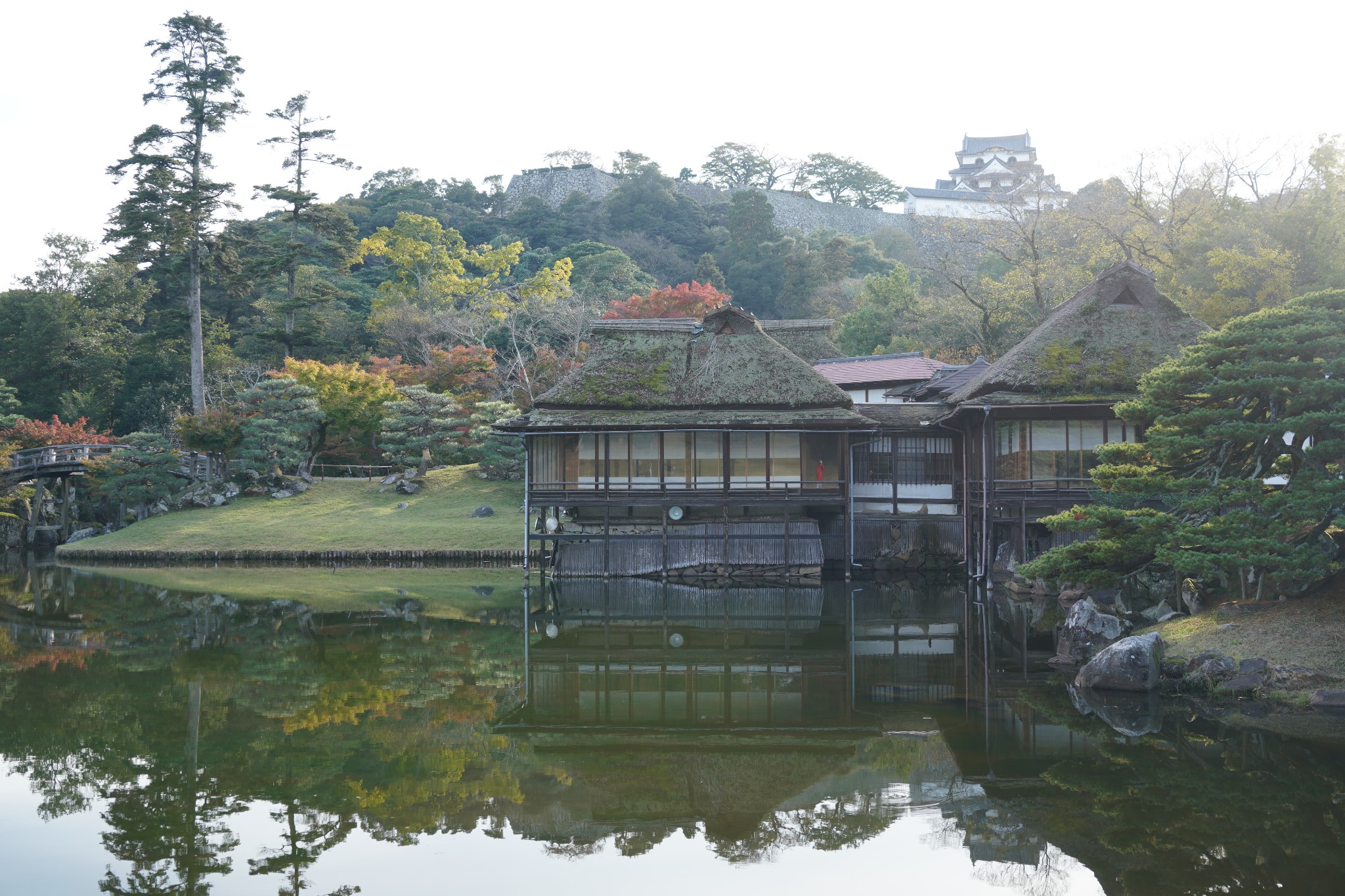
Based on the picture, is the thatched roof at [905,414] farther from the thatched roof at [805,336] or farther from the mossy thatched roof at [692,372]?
the thatched roof at [805,336]

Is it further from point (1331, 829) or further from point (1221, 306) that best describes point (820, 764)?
point (1221, 306)

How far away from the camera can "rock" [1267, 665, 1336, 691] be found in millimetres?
11312

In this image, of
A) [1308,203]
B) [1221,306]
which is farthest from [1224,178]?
[1221,306]

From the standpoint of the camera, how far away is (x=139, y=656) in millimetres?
14797

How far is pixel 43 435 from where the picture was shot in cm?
3472

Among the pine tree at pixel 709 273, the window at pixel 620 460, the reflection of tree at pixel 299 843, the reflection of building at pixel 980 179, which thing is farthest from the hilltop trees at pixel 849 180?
the reflection of tree at pixel 299 843

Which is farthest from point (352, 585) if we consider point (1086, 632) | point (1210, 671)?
point (1210, 671)

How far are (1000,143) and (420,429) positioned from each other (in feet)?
222

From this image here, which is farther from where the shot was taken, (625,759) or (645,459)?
(645,459)

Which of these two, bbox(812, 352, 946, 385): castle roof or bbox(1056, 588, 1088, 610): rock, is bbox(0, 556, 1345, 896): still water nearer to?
bbox(1056, 588, 1088, 610): rock

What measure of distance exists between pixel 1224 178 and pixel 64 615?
3335 cm

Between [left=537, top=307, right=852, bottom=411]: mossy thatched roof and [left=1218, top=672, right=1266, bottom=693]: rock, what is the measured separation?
13391mm

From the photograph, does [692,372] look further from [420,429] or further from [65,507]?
[65,507]

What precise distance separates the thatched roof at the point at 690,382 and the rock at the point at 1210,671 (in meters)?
11.8
